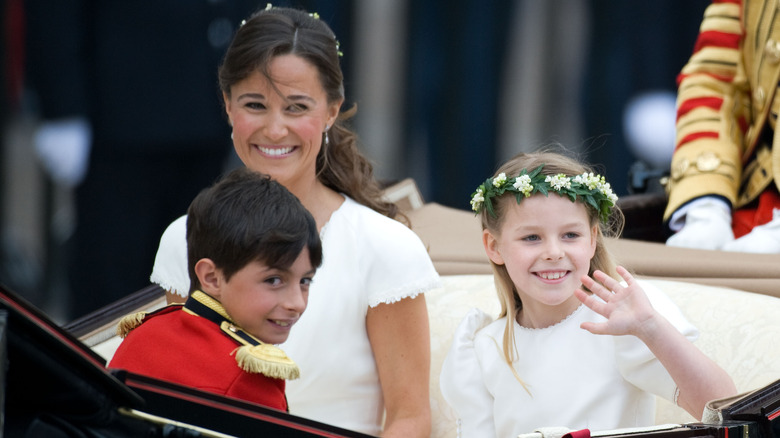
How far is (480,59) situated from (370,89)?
424 mm

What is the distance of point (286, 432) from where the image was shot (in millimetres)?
1141

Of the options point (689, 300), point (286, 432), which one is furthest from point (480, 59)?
point (286, 432)

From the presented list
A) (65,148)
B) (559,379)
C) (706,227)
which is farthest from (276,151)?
(65,148)

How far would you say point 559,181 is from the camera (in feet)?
5.88

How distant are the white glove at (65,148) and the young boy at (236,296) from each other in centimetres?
191

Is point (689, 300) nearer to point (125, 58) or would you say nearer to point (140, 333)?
point (140, 333)

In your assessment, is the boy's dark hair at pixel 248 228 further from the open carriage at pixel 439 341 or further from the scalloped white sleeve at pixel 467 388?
the scalloped white sleeve at pixel 467 388

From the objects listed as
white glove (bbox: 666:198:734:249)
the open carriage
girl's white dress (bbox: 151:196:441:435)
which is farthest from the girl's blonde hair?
white glove (bbox: 666:198:734:249)

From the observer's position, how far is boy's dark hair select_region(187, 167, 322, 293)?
4.85 feet

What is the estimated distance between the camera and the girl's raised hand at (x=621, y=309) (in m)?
1.57

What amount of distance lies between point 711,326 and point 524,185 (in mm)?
624

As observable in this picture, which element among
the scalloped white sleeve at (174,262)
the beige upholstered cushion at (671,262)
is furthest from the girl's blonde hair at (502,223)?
the scalloped white sleeve at (174,262)

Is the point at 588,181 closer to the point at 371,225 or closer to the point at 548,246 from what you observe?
the point at 548,246

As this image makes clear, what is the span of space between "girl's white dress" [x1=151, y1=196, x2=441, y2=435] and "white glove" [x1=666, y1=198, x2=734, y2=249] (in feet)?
2.83
